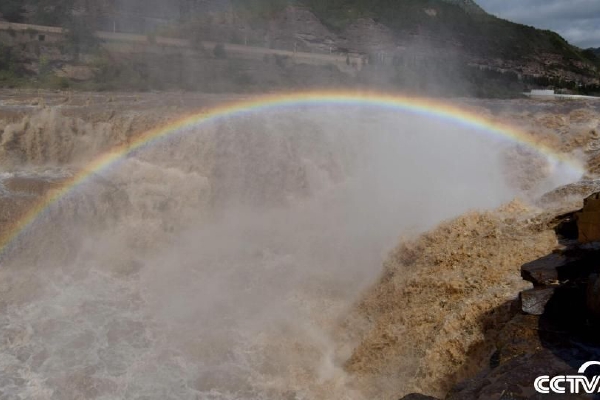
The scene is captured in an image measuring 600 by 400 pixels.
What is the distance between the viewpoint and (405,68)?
43000mm

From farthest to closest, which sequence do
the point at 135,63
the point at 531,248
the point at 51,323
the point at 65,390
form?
the point at 135,63, the point at 51,323, the point at 531,248, the point at 65,390

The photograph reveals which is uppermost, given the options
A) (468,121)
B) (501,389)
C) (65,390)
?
(468,121)

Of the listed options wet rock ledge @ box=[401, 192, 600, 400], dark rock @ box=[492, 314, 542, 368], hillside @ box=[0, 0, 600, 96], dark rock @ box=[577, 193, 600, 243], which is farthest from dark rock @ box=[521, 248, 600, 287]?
hillside @ box=[0, 0, 600, 96]

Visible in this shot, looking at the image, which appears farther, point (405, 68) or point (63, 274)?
point (405, 68)

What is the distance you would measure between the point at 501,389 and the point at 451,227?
4.14m

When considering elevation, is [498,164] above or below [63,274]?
above

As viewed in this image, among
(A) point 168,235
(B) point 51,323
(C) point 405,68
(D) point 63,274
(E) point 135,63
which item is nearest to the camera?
(B) point 51,323

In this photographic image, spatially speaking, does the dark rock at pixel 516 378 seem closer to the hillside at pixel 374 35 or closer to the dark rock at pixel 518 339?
the dark rock at pixel 518 339

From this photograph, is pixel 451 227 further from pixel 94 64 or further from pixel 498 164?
pixel 94 64

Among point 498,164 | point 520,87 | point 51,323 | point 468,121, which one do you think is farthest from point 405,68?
point 51,323
